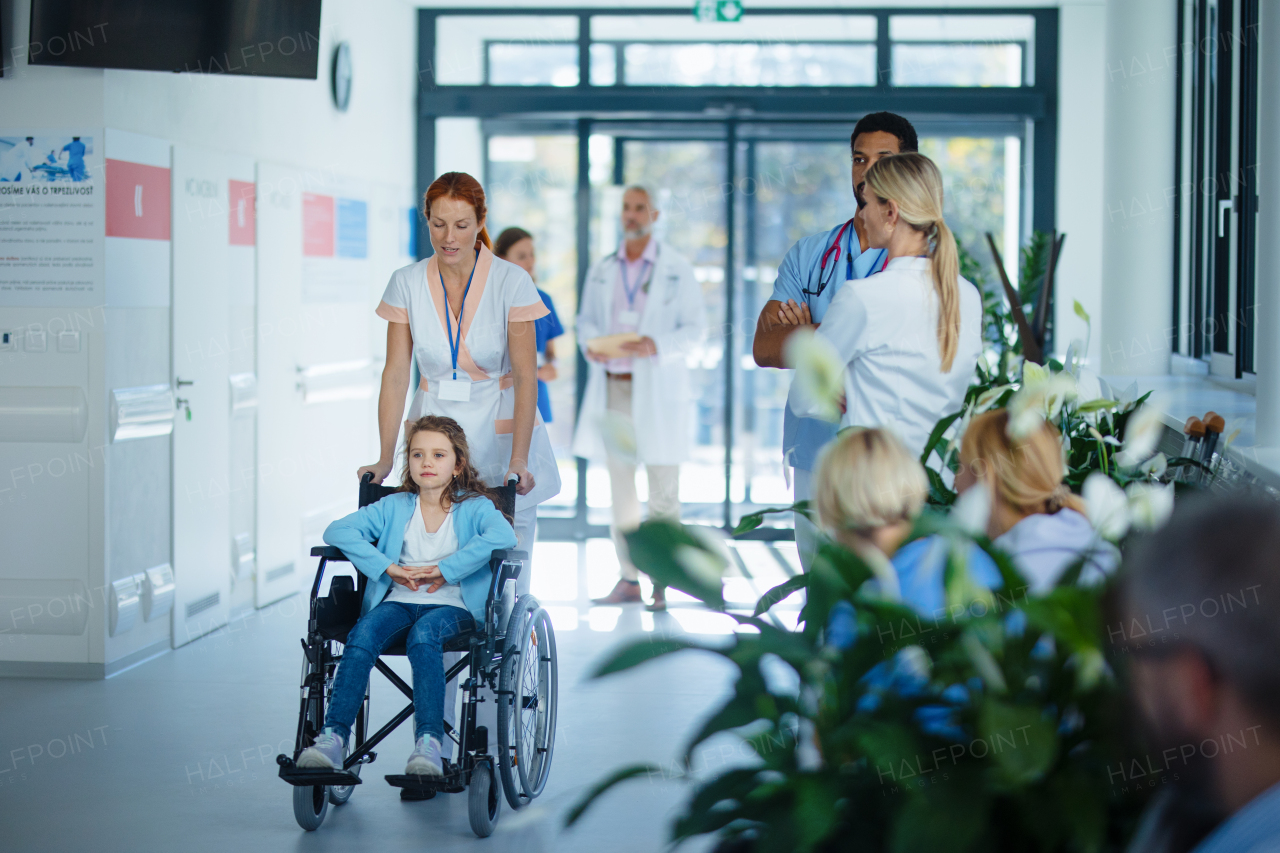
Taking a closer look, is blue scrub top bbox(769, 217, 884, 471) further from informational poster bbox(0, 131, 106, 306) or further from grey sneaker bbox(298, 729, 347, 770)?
informational poster bbox(0, 131, 106, 306)

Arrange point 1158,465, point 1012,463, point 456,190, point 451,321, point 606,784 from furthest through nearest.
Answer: point 451,321 → point 456,190 → point 1012,463 → point 1158,465 → point 606,784

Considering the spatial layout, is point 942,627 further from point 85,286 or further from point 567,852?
point 85,286

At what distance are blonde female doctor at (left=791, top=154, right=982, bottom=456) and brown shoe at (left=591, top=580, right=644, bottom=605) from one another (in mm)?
3289

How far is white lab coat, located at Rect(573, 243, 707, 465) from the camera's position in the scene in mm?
5910

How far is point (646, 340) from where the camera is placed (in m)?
5.98

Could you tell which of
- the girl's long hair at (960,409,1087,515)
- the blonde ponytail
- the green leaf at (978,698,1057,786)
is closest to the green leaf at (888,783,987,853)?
the green leaf at (978,698,1057,786)

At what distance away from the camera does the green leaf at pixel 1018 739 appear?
30.7 inches

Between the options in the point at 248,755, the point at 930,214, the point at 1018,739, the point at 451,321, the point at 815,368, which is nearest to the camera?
the point at 1018,739

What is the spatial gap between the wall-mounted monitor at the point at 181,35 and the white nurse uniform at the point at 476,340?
145 centimetres

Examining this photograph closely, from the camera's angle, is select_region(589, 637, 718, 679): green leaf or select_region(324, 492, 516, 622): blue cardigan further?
select_region(324, 492, 516, 622): blue cardigan

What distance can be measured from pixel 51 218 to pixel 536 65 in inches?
137

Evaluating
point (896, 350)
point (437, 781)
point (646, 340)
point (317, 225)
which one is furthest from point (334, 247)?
point (896, 350)

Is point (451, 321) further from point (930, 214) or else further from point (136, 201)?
point (136, 201)

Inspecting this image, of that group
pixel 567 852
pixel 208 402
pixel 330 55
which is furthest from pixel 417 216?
pixel 567 852
